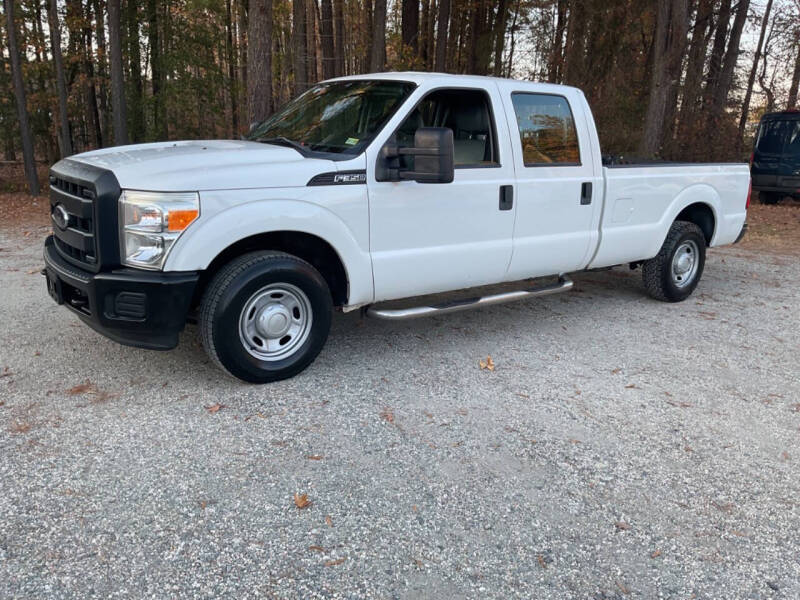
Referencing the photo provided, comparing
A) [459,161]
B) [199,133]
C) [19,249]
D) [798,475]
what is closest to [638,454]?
[798,475]

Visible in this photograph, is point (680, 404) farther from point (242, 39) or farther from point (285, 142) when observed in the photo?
point (242, 39)

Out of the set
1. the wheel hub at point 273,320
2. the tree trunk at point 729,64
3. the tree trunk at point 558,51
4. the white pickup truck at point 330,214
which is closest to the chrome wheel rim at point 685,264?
the white pickup truck at point 330,214

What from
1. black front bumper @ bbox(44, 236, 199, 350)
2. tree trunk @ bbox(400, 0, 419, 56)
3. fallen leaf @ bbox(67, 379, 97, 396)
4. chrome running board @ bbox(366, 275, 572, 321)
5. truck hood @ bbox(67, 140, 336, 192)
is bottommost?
fallen leaf @ bbox(67, 379, 97, 396)

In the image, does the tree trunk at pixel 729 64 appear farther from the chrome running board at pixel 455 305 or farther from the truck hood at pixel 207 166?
the truck hood at pixel 207 166

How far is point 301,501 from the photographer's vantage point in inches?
123

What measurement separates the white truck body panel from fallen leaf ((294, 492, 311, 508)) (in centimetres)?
155

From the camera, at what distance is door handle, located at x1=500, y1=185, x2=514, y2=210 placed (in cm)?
512

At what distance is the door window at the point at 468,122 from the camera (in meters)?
5.05

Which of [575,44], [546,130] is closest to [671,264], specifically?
[546,130]

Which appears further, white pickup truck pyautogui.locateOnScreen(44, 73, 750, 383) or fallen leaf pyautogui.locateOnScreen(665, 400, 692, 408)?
fallen leaf pyautogui.locateOnScreen(665, 400, 692, 408)

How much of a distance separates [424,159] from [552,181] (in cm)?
157

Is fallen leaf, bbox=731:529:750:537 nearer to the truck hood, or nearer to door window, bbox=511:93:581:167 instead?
the truck hood

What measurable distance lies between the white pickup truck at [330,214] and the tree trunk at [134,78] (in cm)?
1521

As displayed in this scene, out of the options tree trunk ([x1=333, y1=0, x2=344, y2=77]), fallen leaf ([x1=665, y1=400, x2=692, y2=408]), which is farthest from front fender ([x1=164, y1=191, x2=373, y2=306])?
tree trunk ([x1=333, y1=0, x2=344, y2=77])
